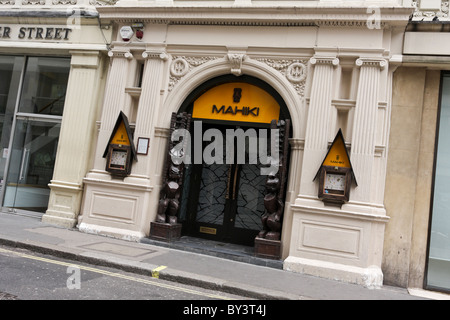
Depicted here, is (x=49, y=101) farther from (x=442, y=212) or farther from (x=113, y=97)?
(x=442, y=212)

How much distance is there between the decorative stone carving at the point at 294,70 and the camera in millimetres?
7680

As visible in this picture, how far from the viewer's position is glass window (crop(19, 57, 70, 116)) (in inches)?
383

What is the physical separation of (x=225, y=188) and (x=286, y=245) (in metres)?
2.20

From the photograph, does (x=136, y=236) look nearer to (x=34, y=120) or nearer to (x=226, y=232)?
(x=226, y=232)

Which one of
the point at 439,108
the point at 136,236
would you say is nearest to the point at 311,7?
the point at 439,108

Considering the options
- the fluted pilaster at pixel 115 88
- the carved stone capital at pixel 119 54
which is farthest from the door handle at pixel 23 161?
the carved stone capital at pixel 119 54

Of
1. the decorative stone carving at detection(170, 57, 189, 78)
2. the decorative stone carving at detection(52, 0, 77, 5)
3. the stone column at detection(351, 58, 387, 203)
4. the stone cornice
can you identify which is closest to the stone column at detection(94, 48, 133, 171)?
the stone cornice

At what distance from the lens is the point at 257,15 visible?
782 cm

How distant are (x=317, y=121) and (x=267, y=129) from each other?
4.13ft

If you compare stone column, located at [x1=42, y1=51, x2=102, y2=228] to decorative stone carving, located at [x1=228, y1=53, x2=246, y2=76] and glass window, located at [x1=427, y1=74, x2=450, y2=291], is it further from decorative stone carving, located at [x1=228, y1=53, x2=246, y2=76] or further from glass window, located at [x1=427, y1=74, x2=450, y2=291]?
glass window, located at [x1=427, y1=74, x2=450, y2=291]

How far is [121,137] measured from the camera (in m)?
8.47

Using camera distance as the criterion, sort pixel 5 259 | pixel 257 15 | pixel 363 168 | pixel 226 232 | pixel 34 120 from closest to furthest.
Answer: pixel 5 259 < pixel 363 168 < pixel 257 15 < pixel 226 232 < pixel 34 120

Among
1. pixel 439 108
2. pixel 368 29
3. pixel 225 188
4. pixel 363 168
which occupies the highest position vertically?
Answer: pixel 368 29
